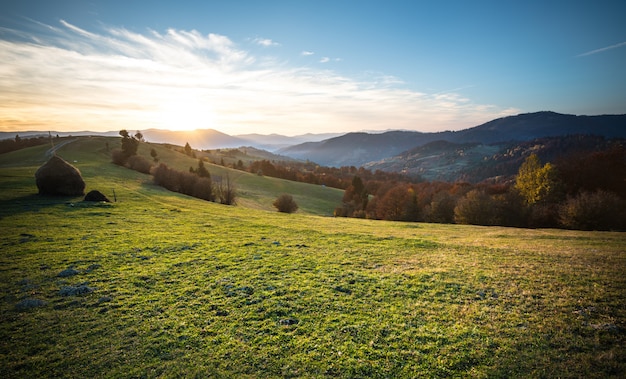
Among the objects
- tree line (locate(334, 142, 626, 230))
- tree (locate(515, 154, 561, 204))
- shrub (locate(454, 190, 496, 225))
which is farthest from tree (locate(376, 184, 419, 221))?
tree (locate(515, 154, 561, 204))

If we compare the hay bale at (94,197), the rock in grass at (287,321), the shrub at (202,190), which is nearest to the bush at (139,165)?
the shrub at (202,190)

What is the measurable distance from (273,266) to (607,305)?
1418 cm

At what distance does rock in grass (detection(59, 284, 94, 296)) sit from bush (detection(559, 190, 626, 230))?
55.9m

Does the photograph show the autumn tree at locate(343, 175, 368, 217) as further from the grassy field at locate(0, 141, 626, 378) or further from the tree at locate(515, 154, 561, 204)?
the grassy field at locate(0, 141, 626, 378)

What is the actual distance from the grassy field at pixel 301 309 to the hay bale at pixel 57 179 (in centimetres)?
1442

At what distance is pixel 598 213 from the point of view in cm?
3762

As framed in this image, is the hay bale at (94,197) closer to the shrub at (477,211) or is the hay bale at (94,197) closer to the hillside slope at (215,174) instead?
the hillside slope at (215,174)

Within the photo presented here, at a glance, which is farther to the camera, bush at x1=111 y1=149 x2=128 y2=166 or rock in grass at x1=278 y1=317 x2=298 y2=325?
bush at x1=111 y1=149 x2=128 y2=166

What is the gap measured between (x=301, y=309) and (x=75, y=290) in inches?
392

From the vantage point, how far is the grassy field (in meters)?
7.31

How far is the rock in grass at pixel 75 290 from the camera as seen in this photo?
11250 mm

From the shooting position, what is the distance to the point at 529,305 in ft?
33.1

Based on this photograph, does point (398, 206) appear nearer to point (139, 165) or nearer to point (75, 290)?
point (139, 165)

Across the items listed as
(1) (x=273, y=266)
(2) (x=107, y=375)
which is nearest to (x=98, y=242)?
(1) (x=273, y=266)
